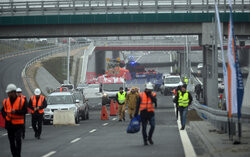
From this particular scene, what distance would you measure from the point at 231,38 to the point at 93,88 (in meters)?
37.2

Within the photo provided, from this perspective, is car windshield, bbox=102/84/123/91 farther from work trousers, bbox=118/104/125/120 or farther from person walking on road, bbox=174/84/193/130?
person walking on road, bbox=174/84/193/130

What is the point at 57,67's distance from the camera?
89.8 metres

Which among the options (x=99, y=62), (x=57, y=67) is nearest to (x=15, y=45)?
(x=99, y=62)

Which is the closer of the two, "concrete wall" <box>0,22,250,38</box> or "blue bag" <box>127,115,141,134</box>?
"blue bag" <box>127,115,141,134</box>

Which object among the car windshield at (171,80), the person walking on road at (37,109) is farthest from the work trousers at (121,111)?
the car windshield at (171,80)

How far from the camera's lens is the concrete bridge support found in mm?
112881

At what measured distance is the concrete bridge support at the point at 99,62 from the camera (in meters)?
113

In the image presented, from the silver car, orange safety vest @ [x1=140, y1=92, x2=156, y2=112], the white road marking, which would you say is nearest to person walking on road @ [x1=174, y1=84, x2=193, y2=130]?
the white road marking

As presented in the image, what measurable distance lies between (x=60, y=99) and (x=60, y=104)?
46cm

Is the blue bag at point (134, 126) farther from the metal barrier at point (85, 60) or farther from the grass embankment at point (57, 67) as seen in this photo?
the metal barrier at point (85, 60)

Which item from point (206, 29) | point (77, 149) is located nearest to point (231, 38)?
point (77, 149)

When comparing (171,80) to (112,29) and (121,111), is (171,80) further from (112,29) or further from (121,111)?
(121,111)

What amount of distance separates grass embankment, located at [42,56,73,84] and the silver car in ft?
175

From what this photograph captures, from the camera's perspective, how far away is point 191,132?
72.4ft
